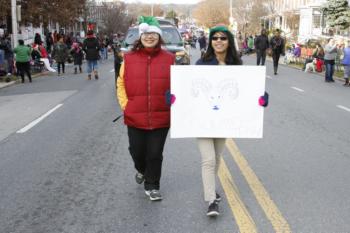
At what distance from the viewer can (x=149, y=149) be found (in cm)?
511

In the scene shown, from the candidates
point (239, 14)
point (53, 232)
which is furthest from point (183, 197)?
point (239, 14)

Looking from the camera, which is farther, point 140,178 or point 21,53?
point 21,53

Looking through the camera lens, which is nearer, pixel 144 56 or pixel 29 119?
pixel 144 56

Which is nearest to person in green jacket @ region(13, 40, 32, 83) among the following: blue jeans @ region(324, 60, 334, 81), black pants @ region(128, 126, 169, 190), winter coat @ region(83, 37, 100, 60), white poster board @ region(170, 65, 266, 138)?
winter coat @ region(83, 37, 100, 60)

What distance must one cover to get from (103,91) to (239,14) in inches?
2621

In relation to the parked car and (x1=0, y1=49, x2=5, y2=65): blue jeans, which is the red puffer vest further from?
(x1=0, y1=49, x2=5, y2=65): blue jeans

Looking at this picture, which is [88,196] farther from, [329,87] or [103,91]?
[329,87]

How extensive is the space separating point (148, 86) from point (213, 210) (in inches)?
51.3

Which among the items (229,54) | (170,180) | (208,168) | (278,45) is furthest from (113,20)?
(208,168)

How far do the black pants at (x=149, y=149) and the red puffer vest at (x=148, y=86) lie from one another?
0.13 metres

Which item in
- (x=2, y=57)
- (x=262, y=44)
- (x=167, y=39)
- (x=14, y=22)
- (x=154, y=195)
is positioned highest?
(x=14, y=22)

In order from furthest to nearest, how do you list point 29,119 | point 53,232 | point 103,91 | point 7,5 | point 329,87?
1. point 7,5
2. point 329,87
3. point 103,91
4. point 29,119
5. point 53,232

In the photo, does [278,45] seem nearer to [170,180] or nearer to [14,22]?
[14,22]

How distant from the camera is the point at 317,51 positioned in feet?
80.8
